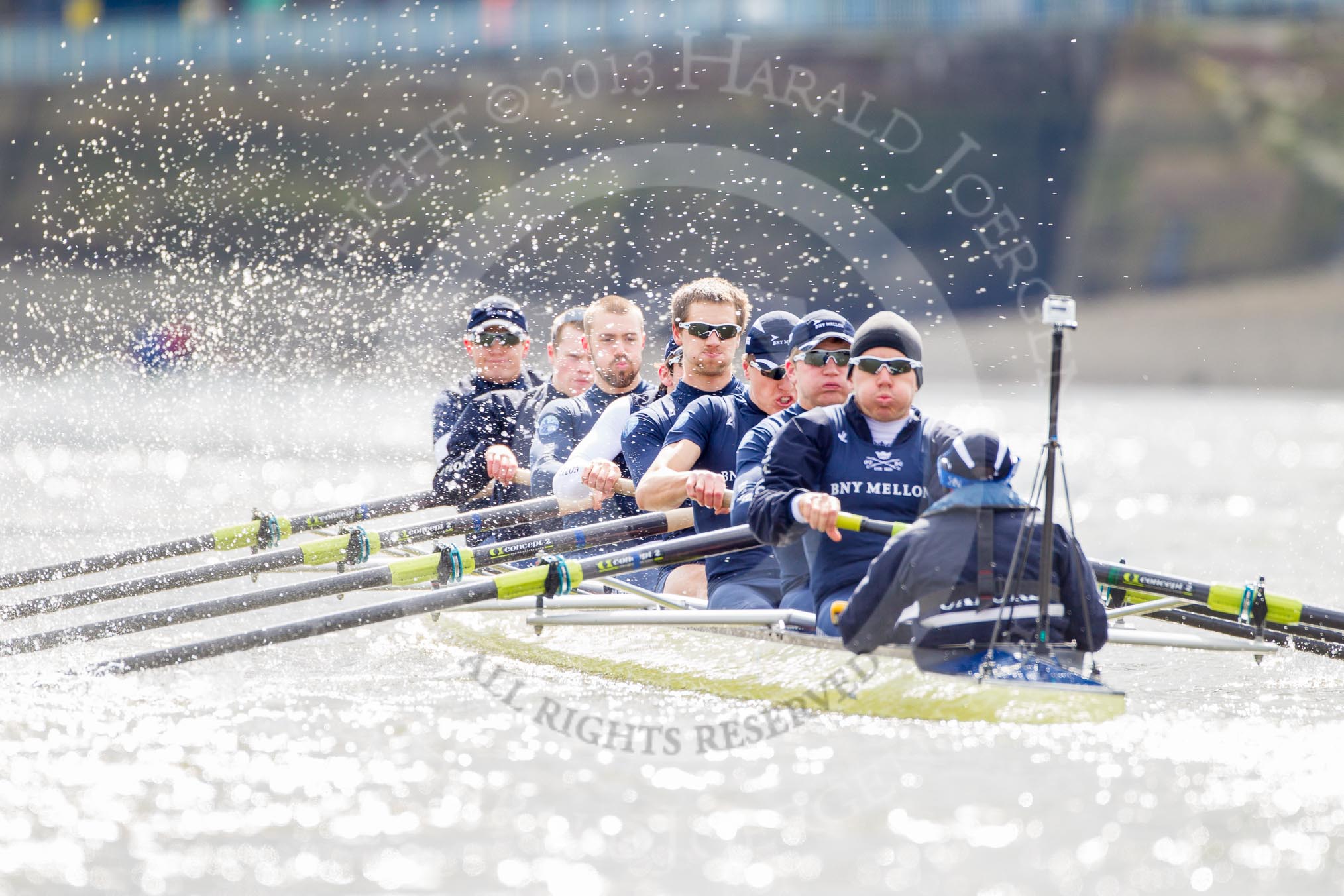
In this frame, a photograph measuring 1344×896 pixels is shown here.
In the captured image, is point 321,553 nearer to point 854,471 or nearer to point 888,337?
point 854,471

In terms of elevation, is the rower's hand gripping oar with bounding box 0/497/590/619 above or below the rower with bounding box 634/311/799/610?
below

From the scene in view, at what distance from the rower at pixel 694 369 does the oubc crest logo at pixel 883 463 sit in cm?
168

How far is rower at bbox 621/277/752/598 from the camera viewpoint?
872 centimetres

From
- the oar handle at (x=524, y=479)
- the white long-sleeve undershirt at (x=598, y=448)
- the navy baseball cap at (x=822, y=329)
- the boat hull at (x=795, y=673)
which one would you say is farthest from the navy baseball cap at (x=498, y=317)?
the navy baseball cap at (x=822, y=329)

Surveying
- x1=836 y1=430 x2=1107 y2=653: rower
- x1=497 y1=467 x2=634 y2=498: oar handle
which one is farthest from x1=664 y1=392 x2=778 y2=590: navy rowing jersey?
x1=836 y1=430 x2=1107 y2=653: rower

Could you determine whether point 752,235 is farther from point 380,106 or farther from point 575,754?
point 380,106

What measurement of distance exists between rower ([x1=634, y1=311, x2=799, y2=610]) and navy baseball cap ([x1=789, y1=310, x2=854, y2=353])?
0.61 meters

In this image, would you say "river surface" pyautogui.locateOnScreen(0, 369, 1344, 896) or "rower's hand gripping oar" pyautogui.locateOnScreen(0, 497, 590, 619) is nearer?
"river surface" pyautogui.locateOnScreen(0, 369, 1344, 896)

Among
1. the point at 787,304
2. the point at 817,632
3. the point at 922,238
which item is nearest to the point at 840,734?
the point at 817,632

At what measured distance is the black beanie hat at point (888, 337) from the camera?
7.06 m

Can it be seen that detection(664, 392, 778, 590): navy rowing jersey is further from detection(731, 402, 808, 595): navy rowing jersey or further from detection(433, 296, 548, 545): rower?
detection(433, 296, 548, 545): rower

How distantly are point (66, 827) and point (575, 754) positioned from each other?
→ 201 cm

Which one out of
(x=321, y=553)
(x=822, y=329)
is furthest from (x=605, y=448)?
(x=822, y=329)

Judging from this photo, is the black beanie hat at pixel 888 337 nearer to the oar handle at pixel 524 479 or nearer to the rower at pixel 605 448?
the rower at pixel 605 448
